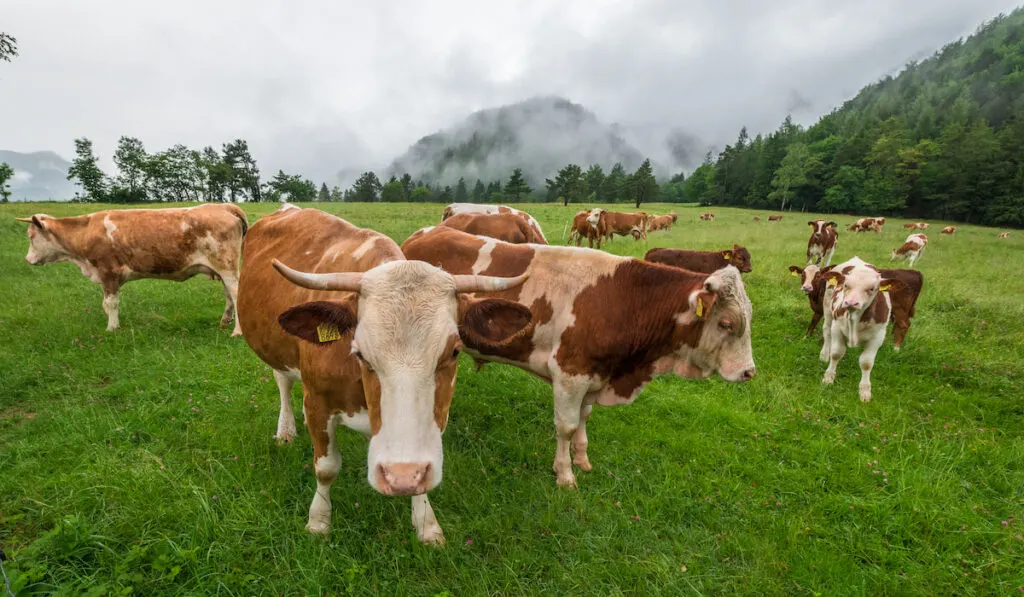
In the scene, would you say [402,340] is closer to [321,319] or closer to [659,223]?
[321,319]

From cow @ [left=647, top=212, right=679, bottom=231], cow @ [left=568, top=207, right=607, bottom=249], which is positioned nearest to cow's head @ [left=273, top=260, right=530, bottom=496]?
cow @ [left=568, top=207, right=607, bottom=249]

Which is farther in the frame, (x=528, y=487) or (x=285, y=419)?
(x=285, y=419)

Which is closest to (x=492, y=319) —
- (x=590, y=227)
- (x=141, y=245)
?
(x=141, y=245)

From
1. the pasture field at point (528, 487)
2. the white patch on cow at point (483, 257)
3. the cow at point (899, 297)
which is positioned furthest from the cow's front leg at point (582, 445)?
the cow at point (899, 297)

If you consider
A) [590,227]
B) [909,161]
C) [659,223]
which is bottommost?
[590,227]

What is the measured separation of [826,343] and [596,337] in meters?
5.46

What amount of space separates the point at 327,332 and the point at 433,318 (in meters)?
0.67

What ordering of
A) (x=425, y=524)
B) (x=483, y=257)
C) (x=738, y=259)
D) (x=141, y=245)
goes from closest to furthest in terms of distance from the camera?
(x=425, y=524) < (x=483, y=257) < (x=141, y=245) < (x=738, y=259)

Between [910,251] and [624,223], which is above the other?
[624,223]

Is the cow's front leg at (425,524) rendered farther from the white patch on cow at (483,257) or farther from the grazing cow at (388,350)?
the white patch on cow at (483,257)

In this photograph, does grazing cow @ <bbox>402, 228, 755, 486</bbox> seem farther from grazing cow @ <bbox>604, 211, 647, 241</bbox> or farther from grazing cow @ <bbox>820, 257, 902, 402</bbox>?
grazing cow @ <bbox>604, 211, 647, 241</bbox>

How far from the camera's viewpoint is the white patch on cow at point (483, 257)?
432 centimetres

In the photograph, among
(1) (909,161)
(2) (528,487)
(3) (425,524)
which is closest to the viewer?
(3) (425,524)

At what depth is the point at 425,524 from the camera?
3.11 metres
